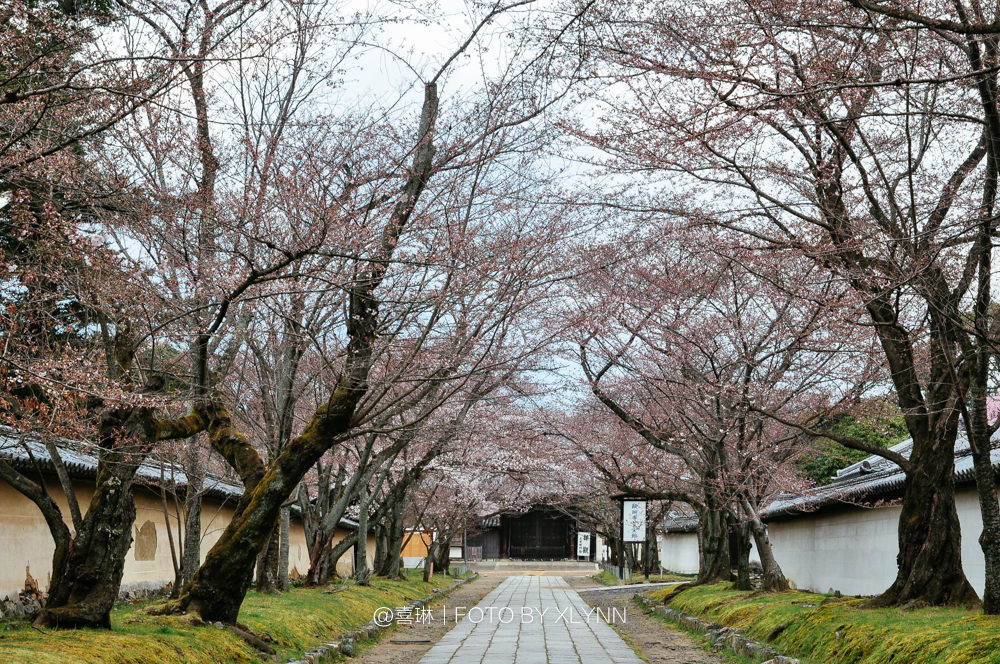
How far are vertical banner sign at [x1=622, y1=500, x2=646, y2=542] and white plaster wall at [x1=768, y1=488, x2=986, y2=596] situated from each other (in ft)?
15.9

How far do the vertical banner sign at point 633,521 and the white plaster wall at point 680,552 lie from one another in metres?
10.1

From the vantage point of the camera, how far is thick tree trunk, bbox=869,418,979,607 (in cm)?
977

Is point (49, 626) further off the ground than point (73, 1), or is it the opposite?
point (73, 1)

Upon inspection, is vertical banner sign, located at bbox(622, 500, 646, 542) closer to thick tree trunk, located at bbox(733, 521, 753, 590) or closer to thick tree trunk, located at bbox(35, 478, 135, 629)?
thick tree trunk, located at bbox(733, 521, 753, 590)

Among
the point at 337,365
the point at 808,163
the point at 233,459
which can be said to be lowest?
the point at 233,459

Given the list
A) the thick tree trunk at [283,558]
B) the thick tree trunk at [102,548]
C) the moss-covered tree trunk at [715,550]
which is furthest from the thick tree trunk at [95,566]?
the moss-covered tree trunk at [715,550]

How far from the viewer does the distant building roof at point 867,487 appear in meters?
13.8

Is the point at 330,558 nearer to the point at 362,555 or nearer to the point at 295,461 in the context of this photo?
the point at 362,555

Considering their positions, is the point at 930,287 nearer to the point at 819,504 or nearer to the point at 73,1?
the point at 73,1

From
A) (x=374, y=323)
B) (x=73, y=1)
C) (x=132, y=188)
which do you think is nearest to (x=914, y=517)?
(x=374, y=323)

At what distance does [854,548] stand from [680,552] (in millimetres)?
23447

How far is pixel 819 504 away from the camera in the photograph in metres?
18.3

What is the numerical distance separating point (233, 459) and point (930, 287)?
795 centimetres

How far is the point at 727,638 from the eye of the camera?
1186 centimetres
